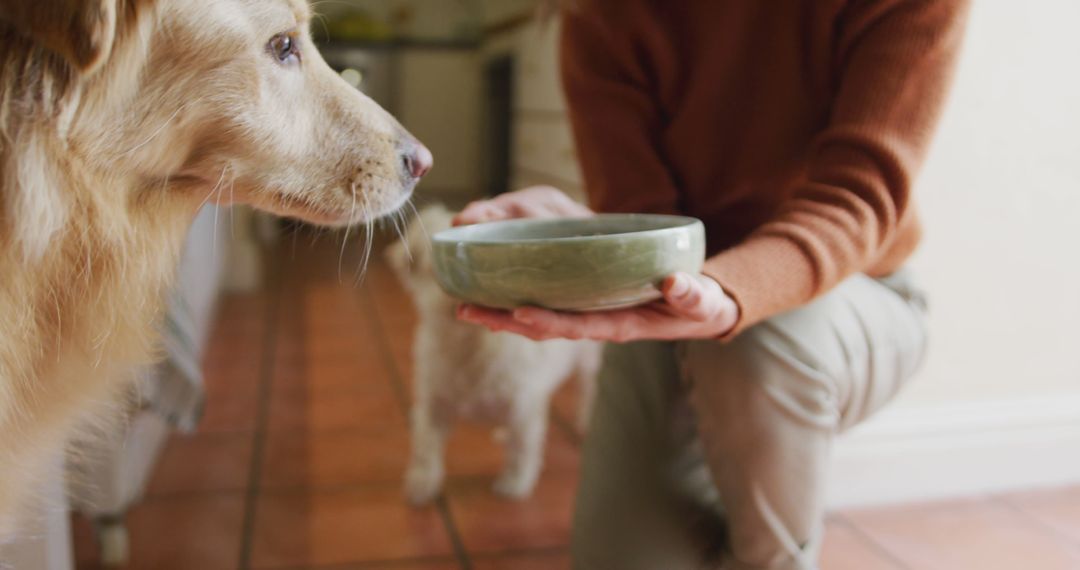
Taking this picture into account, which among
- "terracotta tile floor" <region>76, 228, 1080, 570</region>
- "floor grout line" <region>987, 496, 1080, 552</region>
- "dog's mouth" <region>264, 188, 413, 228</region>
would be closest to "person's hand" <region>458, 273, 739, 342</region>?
"dog's mouth" <region>264, 188, 413, 228</region>

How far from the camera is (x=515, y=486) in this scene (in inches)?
60.1

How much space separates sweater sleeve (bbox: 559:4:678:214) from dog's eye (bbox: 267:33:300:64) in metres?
0.44

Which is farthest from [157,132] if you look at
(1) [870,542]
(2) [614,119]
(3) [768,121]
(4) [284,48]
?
(1) [870,542]

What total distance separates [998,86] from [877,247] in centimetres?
72

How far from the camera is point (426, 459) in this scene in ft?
4.88

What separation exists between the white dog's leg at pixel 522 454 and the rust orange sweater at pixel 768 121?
0.52 meters

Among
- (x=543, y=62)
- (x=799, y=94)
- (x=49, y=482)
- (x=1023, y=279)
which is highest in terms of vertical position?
(x=799, y=94)

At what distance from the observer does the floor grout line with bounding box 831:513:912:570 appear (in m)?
1.25

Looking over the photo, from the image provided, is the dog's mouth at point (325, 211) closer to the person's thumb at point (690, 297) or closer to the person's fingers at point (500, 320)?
the person's fingers at point (500, 320)

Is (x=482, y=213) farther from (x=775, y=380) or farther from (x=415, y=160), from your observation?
(x=775, y=380)

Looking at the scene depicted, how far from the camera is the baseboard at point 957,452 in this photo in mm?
1435

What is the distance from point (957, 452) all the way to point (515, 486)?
2.51ft

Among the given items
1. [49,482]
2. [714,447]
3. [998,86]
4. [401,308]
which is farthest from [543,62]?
[49,482]

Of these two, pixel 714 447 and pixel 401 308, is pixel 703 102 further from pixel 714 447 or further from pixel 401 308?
pixel 401 308
